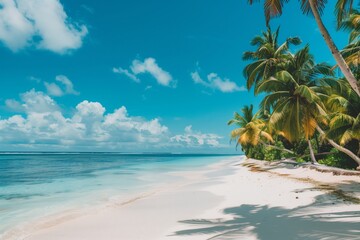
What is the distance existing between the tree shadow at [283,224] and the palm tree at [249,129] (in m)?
21.8

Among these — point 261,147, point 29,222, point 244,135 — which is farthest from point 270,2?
point 261,147

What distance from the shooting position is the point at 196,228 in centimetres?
645

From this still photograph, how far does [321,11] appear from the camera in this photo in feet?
24.9

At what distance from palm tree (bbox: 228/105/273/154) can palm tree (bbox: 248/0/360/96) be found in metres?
21.4

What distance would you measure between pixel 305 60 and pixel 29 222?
15779 mm

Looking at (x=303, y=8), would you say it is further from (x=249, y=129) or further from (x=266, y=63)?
(x=249, y=129)

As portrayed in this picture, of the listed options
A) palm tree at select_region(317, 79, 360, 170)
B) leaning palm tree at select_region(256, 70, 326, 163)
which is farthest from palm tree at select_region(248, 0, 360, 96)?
palm tree at select_region(317, 79, 360, 170)

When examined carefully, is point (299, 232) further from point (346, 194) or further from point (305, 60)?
point (305, 60)

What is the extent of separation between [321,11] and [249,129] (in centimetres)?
2438

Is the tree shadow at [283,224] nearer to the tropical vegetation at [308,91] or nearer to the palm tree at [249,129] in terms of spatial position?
the tropical vegetation at [308,91]

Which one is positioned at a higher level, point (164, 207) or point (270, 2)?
point (270, 2)

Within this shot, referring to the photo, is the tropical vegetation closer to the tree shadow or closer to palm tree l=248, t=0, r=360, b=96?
palm tree l=248, t=0, r=360, b=96

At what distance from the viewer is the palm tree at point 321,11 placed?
21.2 ft

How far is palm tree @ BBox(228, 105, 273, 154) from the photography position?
29500 mm
